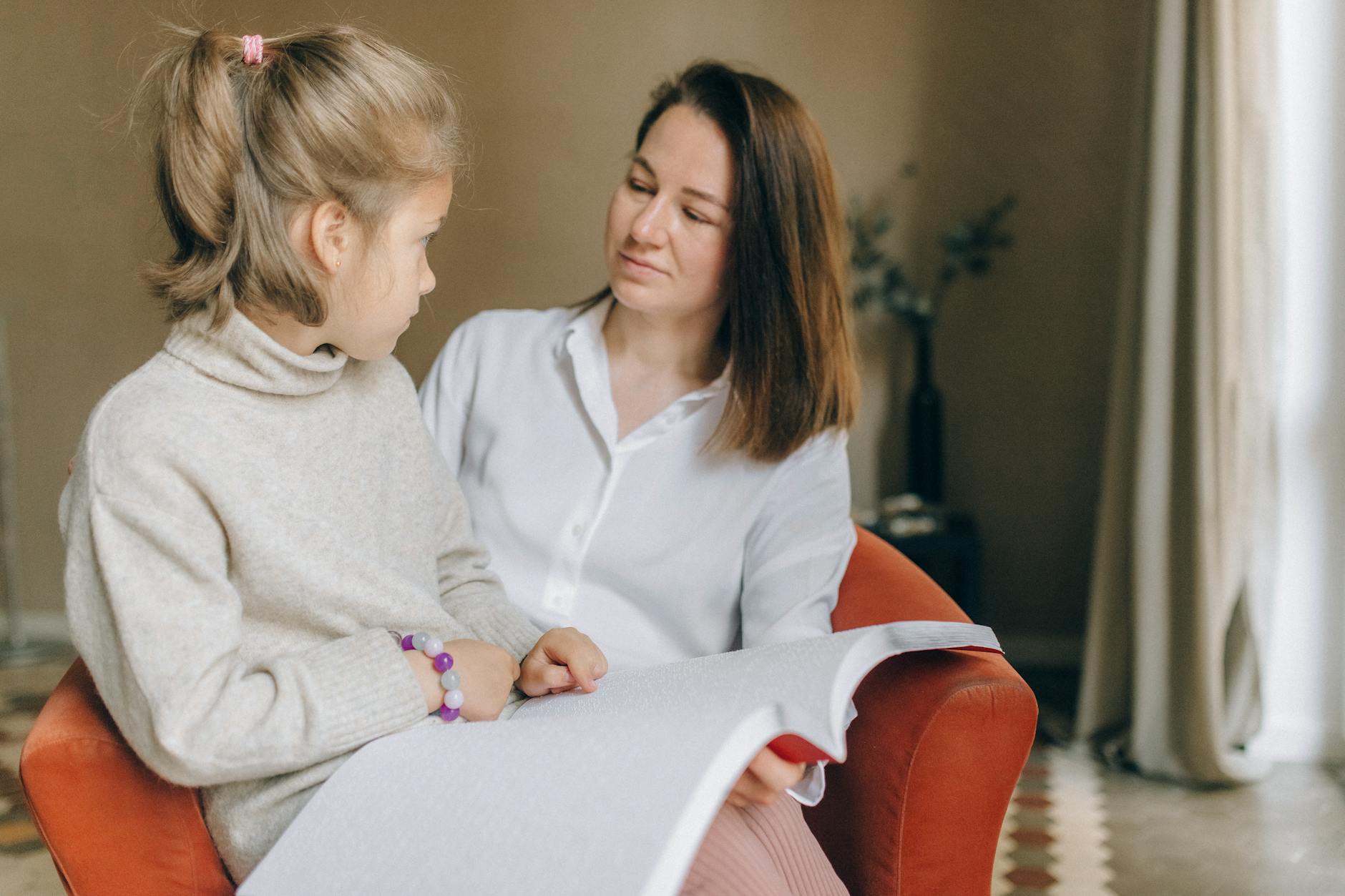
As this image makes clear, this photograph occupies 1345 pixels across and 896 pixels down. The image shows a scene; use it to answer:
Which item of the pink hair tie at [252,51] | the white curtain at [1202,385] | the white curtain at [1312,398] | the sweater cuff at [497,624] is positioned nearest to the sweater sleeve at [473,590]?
the sweater cuff at [497,624]

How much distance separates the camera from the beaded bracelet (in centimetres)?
105

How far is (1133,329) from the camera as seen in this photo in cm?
265

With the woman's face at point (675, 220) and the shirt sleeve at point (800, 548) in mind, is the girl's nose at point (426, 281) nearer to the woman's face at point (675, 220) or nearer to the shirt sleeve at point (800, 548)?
the woman's face at point (675, 220)

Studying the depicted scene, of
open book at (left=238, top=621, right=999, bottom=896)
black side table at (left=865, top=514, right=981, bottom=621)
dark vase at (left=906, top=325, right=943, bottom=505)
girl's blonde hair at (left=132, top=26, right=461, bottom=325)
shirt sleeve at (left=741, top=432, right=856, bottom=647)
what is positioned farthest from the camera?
dark vase at (left=906, top=325, right=943, bottom=505)

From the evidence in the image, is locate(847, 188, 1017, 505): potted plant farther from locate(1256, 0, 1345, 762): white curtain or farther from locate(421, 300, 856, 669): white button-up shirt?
locate(421, 300, 856, 669): white button-up shirt

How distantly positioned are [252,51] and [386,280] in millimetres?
226

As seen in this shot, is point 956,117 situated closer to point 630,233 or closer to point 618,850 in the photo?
point 630,233

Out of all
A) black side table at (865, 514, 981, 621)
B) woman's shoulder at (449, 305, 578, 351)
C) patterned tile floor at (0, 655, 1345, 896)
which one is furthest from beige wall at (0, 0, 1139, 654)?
woman's shoulder at (449, 305, 578, 351)

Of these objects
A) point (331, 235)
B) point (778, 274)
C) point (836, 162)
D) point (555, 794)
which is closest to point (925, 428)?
point (836, 162)

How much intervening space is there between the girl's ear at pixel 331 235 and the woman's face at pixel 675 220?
546 mm

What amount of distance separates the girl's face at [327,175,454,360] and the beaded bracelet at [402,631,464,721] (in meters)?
0.28

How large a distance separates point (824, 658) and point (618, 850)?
0.27m

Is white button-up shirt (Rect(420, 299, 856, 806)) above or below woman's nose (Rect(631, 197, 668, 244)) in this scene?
below

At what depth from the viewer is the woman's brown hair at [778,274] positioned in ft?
5.14
